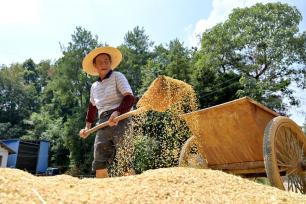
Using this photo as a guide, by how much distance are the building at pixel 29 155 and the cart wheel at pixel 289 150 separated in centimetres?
2566

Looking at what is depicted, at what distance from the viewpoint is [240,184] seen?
262 centimetres

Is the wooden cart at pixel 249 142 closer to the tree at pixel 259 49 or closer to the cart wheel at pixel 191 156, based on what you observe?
the cart wheel at pixel 191 156

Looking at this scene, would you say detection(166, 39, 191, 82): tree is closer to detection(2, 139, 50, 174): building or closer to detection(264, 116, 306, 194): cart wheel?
detection(2, 139, 50, 174): building

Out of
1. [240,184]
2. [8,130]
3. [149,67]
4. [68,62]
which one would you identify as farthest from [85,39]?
[240,184]

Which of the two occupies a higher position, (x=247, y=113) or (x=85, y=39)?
(x=85, y=39)

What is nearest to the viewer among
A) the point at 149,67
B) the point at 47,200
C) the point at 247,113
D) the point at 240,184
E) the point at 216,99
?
the point at 47,200

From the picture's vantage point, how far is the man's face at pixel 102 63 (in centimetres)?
430

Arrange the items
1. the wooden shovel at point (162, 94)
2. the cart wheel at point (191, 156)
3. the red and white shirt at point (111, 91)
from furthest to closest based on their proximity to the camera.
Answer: the cart wheel at point (191, 156) < the wooden shovel at point (162, 94) < the red and white shirt at point (111, 91)

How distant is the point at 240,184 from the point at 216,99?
20751 millimetres

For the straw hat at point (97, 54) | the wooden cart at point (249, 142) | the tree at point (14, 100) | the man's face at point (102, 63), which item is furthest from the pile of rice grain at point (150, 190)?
the tree at point (14, 100)

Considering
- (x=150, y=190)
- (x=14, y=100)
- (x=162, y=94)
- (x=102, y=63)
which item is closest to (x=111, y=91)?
(x=102, y=63)

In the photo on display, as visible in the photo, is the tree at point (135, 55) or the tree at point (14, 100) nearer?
the tree at point (135, 55)

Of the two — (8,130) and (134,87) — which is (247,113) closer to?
(134,87)

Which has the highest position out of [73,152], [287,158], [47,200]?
[73,152]
